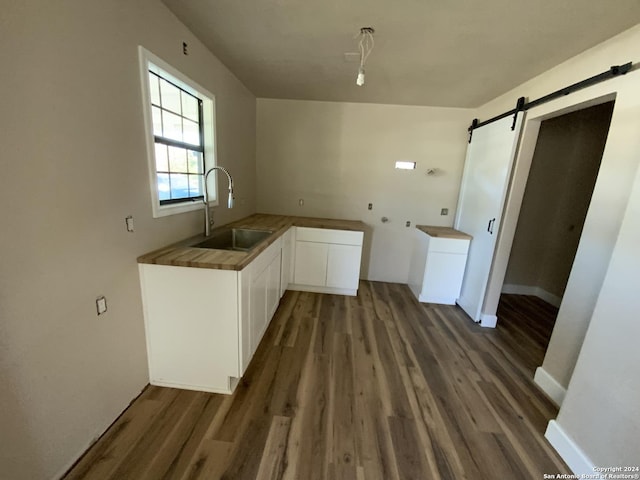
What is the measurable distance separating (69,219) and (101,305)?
0.48 meters

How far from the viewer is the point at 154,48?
1586mm

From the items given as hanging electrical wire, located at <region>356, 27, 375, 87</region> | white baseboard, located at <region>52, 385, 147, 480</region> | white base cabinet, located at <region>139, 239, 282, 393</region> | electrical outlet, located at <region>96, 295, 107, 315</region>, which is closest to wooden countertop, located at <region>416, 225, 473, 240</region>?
hanging electrical wire, located at <region>356, 27, 375, 87</region>

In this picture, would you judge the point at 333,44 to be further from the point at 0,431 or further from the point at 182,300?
the point at 0,431

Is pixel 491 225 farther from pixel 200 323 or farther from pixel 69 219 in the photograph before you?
pixel 69 219

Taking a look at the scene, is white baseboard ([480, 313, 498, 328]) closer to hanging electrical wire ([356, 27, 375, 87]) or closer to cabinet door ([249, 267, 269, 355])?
cabinet door ([249, 267, 269, 355])

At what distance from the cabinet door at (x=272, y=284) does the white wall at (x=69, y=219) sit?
1.00m

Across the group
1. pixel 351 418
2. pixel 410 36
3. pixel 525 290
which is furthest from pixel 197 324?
pixel 525 290

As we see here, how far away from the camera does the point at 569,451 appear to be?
4.70ft

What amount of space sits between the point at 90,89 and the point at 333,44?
163 cm

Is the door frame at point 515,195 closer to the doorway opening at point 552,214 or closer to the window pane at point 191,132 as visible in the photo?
the doorway opening at point 552,214

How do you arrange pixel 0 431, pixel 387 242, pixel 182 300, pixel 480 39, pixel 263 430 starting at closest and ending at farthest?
pixel 0 431, pixel 263 430, pixel 182 300, pixel 480 39, pixel 387 242

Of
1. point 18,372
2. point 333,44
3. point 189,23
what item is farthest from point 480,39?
point 18,372

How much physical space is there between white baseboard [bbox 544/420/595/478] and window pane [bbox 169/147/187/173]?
3122 millimetres

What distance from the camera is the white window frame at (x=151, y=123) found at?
1537 mm
